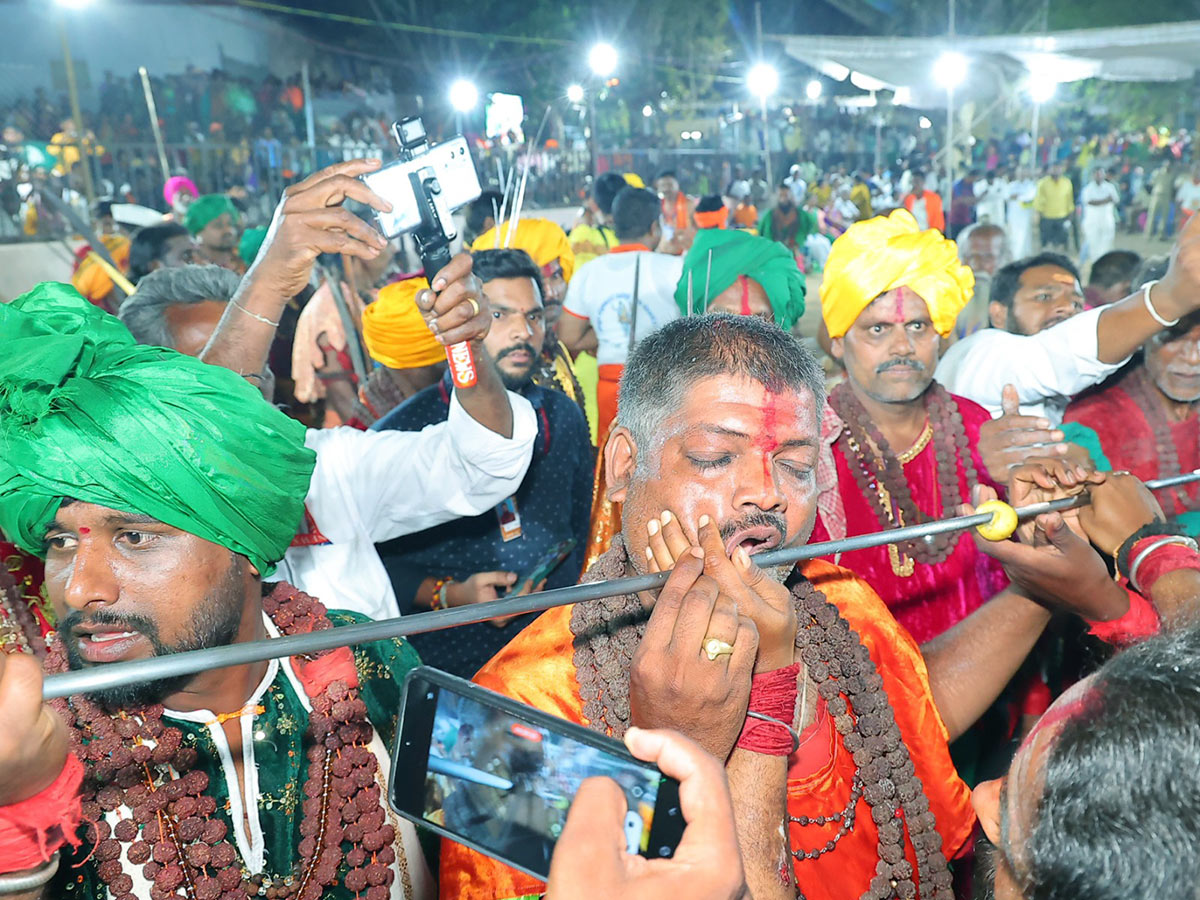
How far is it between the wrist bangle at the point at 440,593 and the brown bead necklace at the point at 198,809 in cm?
136

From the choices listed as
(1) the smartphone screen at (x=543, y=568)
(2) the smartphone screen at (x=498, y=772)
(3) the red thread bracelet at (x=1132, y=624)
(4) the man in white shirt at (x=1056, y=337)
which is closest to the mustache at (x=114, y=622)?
(2) the smartphone screen at (x=498, y=772)

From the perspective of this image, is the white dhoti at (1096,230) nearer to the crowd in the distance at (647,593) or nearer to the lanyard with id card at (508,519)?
the crowd in the distance at (647,593)

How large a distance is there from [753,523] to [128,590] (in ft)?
3.55

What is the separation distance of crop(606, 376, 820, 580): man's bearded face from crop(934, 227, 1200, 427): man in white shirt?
172 centimetres

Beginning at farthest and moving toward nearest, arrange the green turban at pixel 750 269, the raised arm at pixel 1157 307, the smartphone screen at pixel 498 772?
the green turban at pixel 750 269
the raised arm at pixel 1157 307
the smartphone screen at pixel 498 772

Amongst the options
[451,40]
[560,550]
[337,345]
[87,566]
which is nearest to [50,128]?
[451,40]

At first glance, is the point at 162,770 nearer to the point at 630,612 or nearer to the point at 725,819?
the point at 630,612

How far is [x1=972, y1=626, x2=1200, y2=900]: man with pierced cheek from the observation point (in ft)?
3.69

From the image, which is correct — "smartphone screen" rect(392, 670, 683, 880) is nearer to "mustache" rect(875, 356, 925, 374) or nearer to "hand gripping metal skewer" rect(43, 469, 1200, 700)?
"hand gripping metal skewer" rect(43, 469, 1200, 700)

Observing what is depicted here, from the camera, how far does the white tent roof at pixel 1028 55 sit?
12.9m

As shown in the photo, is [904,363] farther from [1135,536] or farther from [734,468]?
[734,468]

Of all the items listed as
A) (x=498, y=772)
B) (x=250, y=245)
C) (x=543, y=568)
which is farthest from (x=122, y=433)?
(x=250, y=245)

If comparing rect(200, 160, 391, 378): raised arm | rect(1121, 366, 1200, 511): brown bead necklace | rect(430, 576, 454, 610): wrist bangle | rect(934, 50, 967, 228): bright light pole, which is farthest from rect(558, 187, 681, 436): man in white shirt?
rect(934, 50, 967, 228): bright light pole

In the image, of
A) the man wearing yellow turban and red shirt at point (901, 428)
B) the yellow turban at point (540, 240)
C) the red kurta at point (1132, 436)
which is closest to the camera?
the man wearing yellow turban and red shirt at point (901, 428)
